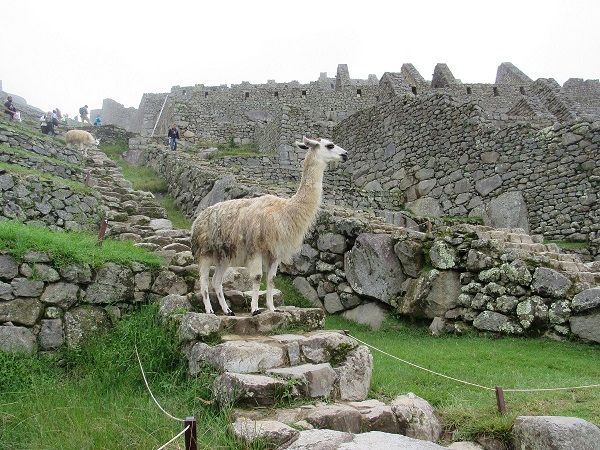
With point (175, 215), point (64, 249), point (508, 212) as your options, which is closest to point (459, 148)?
point (508, 212)

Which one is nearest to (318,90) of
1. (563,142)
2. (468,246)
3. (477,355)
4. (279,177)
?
(279,177)

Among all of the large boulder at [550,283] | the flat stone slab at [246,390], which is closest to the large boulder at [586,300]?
the large boulder at [550,283]

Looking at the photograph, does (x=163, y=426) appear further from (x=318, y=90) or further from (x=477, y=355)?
(x=318, y=90)

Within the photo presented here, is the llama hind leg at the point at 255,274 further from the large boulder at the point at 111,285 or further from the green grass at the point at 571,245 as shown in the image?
the green grass at the point at 571,245

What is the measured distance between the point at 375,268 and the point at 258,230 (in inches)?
163

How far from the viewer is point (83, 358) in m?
5.86

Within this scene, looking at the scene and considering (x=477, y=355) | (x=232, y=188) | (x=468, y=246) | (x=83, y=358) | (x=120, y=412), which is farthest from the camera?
(x=232, y=188)

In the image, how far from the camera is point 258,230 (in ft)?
19.3

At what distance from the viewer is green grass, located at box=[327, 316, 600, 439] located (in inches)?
185

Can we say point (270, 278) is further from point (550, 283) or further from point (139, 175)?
point (139, 175)

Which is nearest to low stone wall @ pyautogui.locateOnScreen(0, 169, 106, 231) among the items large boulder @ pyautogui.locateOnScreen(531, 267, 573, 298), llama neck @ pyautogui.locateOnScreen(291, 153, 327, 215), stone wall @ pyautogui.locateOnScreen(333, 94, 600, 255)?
llama neck @ pyautogui.locateOnScreen(291, 153, 327, 215)

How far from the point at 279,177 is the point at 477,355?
1192cm

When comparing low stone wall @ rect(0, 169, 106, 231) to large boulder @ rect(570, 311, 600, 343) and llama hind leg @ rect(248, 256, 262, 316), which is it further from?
large boulder @ rect(570, 311, 600, 343)

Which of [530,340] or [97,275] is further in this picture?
[530,340]
